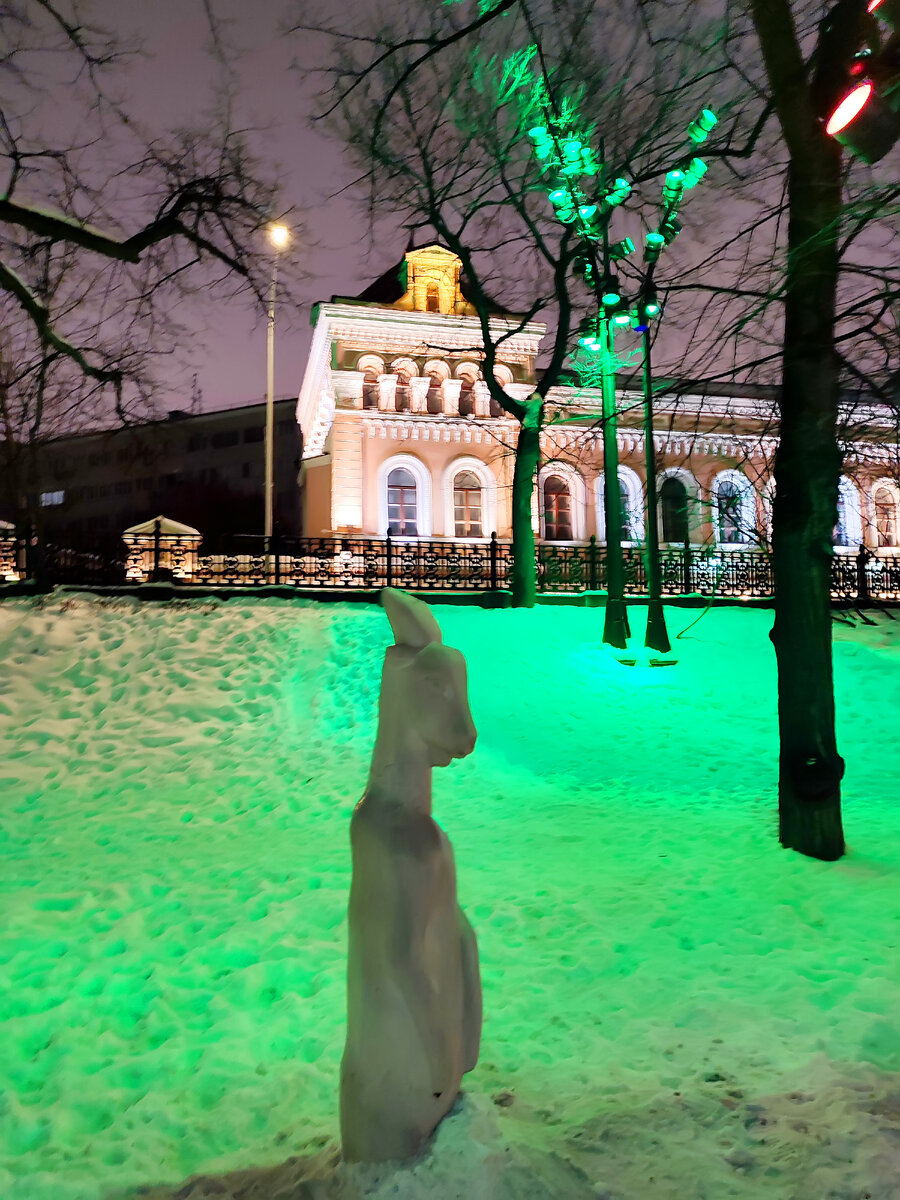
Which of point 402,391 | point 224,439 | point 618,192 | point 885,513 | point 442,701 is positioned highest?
point 224,439

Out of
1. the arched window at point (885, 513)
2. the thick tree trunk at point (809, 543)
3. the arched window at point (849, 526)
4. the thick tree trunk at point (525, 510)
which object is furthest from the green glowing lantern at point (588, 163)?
the arched window at point (885, 513)

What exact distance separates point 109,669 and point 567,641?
26.4ft

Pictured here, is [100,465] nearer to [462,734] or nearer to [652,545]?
[652,545]

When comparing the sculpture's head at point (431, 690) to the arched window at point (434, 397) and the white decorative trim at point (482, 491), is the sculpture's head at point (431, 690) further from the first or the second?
the arched window at point (434, 397)

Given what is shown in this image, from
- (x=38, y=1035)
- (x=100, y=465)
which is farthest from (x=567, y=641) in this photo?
(x=100, y=465)

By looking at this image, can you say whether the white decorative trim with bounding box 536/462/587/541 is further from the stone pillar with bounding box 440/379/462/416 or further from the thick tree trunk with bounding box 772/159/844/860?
the thick tree trunk with bounding box 772/159/844/860

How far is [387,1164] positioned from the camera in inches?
82.7

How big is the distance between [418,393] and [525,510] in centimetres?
1279

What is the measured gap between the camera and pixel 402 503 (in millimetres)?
27922

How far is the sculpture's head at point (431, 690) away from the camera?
2.19 meters

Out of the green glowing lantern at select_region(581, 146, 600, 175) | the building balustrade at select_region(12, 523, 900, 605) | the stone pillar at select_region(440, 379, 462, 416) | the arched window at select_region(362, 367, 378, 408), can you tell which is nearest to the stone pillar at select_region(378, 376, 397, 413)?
the arched window at select_region(362, 367, 378, 408)

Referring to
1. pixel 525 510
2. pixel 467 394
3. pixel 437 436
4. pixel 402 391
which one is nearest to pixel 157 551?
pixel 525 510

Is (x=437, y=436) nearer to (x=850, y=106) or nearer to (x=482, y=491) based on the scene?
(x=482, y=491)

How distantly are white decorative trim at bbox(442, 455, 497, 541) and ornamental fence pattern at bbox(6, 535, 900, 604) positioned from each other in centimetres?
279
